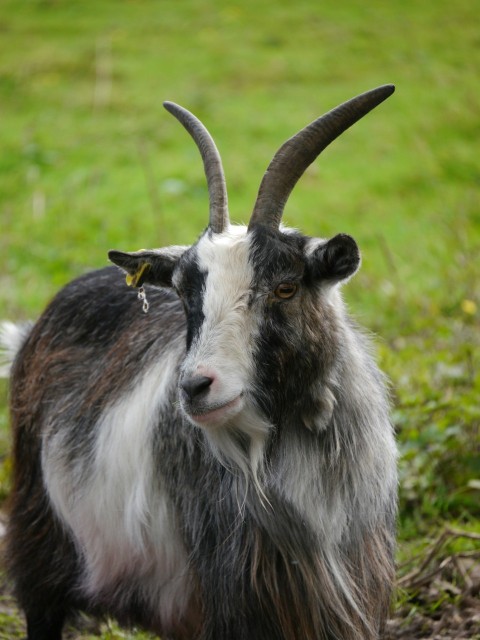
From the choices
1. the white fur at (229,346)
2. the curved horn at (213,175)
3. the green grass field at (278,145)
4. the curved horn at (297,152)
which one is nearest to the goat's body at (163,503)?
the white fur at (229,346)

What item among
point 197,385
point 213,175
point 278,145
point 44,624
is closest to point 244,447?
point 197,385

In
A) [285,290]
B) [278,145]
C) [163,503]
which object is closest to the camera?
[285,290]

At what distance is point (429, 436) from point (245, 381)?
2303mm

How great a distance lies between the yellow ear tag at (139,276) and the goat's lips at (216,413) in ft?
2.29

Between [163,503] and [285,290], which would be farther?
[163,503]

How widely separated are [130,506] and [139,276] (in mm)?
881

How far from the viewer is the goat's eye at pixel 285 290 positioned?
352cm

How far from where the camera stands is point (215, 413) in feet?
11.0

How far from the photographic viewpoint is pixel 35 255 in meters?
10.0

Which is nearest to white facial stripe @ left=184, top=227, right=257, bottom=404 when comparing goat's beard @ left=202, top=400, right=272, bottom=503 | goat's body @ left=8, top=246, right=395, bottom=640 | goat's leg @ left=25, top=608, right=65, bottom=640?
goat's beard @ left=202, top=400, right=272, bottom=503

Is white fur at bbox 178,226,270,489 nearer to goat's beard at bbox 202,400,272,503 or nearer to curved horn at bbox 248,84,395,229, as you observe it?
goat's beard at bbox 202,400,272,503

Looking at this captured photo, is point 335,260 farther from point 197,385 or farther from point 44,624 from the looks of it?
point 44,624

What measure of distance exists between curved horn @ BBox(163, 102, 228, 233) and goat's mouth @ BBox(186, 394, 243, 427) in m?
0.67

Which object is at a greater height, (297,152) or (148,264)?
(297,152)
